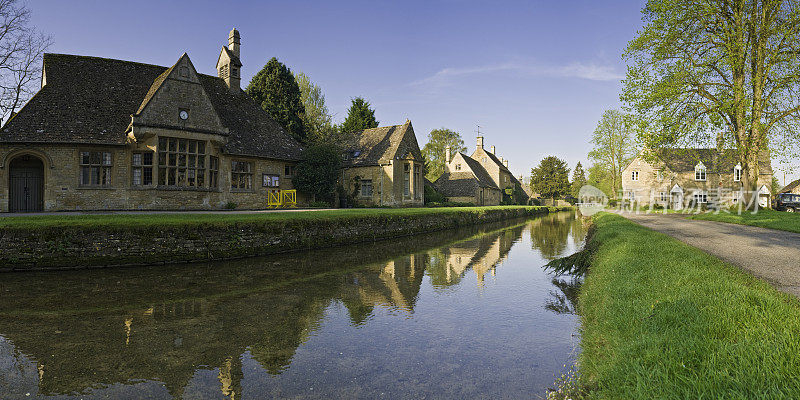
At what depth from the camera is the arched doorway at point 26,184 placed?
19.8 metres

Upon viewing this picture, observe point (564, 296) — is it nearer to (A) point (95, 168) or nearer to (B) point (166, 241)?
(B) point (166, 241)

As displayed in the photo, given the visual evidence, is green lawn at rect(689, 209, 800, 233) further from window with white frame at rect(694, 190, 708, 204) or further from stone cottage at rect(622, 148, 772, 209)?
window with white frame at rect(694, 190, 708, 204)

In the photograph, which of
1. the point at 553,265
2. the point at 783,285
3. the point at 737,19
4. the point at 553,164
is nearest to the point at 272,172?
the point at 553,265

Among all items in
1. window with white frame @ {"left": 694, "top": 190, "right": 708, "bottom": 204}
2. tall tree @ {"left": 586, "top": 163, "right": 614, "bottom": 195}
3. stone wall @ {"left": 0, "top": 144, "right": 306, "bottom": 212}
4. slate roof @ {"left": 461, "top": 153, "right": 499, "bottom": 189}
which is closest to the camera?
stone wall @ {"left": 0, "top": 144, "right": 306, "bottom": 212}

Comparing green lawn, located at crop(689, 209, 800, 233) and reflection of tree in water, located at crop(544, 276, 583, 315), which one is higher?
green lawn, located at crop(689, 209, 800, 233)

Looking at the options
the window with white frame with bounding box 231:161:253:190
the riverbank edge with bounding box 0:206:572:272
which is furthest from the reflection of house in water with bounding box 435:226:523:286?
the window with white frame with bounding box 231:161:253:190

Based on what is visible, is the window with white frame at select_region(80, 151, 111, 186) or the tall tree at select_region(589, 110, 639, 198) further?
the tall tree at select_region(589, 110, 639, 198)

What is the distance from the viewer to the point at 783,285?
20.9 feet

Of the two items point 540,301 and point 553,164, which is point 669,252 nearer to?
point 540,301

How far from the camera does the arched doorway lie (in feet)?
Answer: 64.9

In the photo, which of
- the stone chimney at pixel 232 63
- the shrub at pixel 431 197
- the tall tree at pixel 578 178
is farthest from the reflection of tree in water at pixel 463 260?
the tall tree at pixel 578 178

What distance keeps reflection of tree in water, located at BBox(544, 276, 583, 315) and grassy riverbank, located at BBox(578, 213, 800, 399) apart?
22.5 inches

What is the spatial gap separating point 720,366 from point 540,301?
5.00m

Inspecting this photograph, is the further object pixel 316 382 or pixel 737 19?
pixel 737 19
